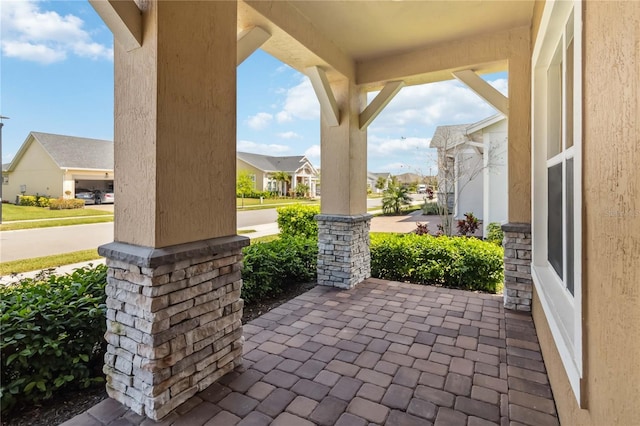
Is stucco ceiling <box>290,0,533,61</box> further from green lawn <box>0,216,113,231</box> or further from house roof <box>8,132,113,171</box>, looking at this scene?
house roof <box>8,132,113,171</box>

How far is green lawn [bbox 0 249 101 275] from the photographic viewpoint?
6240 millimetres

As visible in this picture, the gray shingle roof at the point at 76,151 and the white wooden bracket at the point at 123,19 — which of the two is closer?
the white wooden bracket at the point at 123,19

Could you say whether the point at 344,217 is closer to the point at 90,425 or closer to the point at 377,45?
the point at 377,45

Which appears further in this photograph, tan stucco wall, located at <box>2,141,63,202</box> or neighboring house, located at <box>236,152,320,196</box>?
neighboring house, located at <box>236,152,320,196</box>

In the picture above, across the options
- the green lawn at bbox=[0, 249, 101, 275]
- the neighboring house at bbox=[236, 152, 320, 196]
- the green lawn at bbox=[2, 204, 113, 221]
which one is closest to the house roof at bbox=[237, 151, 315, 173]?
the neighboring house at bbox=[236, 152, 320, 196]

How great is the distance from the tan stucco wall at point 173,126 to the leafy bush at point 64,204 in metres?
16.0

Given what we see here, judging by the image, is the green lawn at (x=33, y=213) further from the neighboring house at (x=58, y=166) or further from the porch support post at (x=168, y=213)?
the porch support post at (x=168, y=213)

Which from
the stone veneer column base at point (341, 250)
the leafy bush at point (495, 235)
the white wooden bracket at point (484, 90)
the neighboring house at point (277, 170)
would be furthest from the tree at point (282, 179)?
the white wooden bracket at point (484, 90)

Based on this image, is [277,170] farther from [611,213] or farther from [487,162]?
[611,213]

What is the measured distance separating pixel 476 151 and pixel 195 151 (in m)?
11.4

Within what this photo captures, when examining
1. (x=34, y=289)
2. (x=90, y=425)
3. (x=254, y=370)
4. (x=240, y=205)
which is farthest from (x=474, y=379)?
(x=240, y=205)

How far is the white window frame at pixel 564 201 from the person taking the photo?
1475mm

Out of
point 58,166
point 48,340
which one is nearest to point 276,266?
point 48,340

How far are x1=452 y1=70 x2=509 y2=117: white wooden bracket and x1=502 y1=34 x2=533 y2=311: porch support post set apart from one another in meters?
0.21
